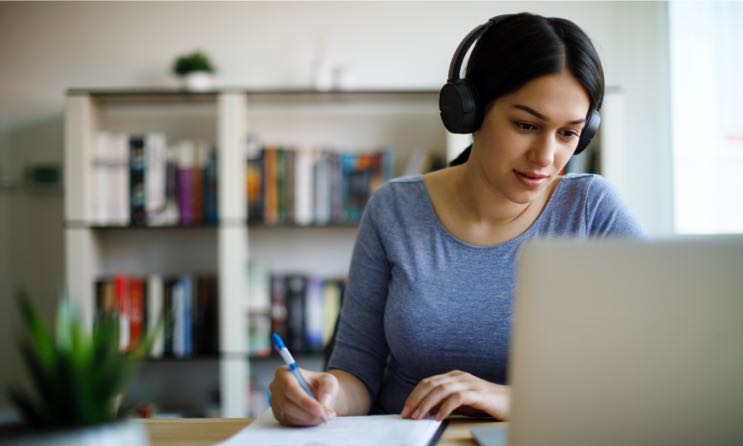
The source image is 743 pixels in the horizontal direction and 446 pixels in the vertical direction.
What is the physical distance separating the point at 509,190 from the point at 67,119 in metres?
1.98

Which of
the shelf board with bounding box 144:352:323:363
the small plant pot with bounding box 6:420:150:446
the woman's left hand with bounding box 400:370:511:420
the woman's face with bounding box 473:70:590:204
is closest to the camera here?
the small plant pot with bounding box 6:420:150:446

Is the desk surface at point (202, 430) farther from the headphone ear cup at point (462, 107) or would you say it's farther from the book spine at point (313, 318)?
the book spine at point (313, 318)

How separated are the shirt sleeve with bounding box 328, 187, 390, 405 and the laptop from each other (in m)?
0.65

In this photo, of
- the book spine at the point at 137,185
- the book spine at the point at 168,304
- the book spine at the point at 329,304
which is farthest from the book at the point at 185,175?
the book spine at the point at 329,304

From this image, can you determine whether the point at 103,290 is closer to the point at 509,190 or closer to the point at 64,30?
the point at 64,30

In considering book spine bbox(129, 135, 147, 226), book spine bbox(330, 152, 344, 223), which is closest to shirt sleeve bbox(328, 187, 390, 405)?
book spine bbox(330, 152, 344, 223)

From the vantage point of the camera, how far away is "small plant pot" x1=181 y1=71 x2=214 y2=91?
2.61m

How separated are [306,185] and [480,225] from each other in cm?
144

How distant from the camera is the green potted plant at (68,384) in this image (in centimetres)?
49

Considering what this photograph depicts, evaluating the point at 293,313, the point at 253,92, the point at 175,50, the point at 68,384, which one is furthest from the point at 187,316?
the point at 68,384

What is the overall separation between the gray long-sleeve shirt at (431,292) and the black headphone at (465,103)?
135 mm

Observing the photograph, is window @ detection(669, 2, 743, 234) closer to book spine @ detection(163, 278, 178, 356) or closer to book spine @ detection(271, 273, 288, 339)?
book spine @ detection(271, 273, 288, 339)

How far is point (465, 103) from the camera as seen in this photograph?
45.1 inches

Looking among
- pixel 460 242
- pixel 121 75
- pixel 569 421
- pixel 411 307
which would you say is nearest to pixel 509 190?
pixel 460 242
